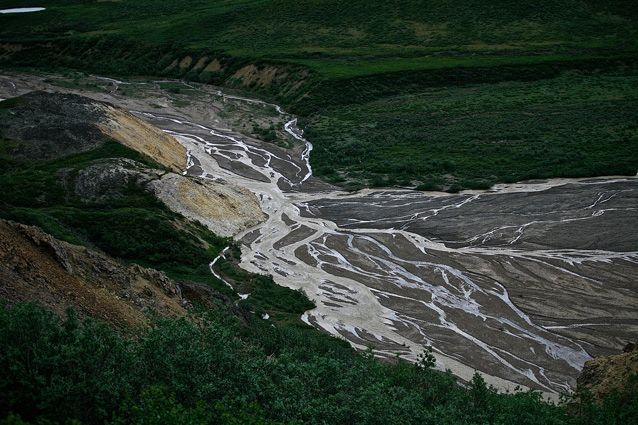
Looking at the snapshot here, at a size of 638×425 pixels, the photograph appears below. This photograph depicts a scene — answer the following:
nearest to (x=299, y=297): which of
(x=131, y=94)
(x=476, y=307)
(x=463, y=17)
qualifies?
(x=476, y=307)

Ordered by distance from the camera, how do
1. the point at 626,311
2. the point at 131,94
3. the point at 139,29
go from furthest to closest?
the point at 139,29
the point at 131,94
the point at 626,311

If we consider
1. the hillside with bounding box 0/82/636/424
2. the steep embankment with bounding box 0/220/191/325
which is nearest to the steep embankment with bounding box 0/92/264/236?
the hillside with bounding box 0/82/636/424

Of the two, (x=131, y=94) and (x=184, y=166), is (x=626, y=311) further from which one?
(x=131, y=94)

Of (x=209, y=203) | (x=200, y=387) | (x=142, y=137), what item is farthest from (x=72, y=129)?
(x=200, y=387)

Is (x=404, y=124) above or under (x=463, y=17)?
under

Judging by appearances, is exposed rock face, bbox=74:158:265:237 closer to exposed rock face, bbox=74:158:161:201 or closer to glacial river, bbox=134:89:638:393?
exposed rock face, bbox=74:158:161:201

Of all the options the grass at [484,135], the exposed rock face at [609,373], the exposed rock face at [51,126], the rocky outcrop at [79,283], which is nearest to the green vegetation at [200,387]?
the exposed rock face at [609,373]

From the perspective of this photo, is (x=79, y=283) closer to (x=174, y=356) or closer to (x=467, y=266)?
(x=174, y=356)
